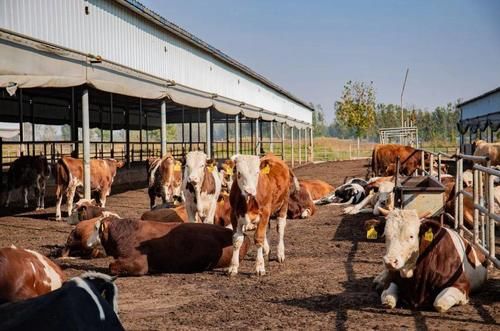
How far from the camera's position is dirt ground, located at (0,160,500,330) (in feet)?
18.2

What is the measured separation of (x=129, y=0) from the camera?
60.5 ft

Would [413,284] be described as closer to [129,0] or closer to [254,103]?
[129,0]

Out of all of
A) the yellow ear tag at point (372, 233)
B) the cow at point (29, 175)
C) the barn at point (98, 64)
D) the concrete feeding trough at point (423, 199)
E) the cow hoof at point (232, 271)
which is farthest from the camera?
the cow at point (29, 175)

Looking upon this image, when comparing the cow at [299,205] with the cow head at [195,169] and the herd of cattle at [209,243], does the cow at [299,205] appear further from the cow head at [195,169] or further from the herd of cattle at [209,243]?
the cow head at [195,169]

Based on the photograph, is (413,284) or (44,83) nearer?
(413,284)

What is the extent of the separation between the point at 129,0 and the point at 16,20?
610cm

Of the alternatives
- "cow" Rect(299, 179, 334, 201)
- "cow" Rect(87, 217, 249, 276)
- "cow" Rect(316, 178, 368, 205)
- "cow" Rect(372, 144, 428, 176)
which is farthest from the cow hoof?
"cow" Rect(372, 144, 428, 176)

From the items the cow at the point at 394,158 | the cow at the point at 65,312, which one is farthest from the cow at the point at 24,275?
the cow at the point at 394,158

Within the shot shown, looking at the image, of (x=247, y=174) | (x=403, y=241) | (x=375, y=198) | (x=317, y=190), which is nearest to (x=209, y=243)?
(x=247, y=174)

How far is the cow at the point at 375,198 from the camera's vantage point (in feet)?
41.3

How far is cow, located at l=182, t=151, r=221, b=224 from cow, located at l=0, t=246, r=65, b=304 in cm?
430

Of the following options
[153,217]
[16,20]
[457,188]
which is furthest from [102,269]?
[16,20]

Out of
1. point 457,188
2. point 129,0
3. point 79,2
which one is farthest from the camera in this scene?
point 129,0

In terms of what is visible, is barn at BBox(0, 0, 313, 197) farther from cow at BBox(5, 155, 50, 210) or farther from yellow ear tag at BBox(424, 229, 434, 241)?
yellow ear tag at BBox(424, 229, 434, 241)
